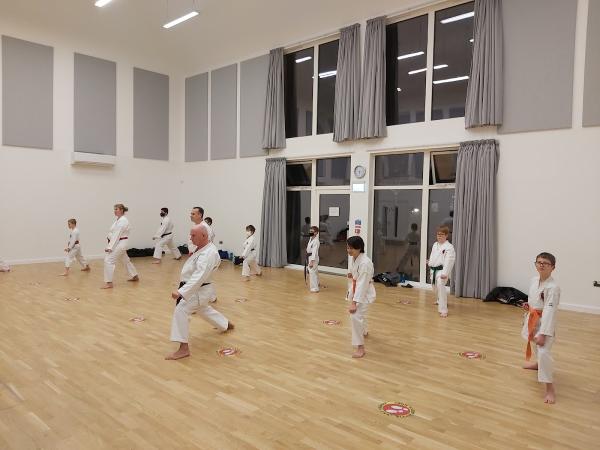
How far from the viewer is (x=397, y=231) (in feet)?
30.0

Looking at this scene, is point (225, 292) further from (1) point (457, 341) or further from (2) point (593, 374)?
(2) point (593, 374)

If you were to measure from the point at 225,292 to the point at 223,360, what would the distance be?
3453 mm

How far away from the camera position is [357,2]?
8.85m

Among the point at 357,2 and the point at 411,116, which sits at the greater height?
the point at 357,2

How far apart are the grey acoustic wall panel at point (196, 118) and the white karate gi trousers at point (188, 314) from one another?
28.8 ft

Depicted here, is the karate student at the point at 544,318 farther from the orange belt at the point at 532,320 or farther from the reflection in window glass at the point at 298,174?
the reflection in window glass at the point at 298,174

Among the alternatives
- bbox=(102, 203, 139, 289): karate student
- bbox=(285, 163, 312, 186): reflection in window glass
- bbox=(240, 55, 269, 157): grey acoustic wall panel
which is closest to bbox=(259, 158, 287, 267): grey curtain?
bbox=(285, 163, 312, 186): reflection in window glass

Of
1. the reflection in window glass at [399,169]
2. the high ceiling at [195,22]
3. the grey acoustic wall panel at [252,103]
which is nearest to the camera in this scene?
the reflection in window glass at [399,169]

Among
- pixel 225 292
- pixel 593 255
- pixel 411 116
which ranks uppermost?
pixel 411 116

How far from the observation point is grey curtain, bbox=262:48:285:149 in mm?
10672

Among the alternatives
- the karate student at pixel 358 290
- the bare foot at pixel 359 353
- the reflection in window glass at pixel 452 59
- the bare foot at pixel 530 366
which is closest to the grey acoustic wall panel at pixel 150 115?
the reflection in window glass at pixel 452 59

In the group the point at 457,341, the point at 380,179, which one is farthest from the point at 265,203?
the point at 457,341

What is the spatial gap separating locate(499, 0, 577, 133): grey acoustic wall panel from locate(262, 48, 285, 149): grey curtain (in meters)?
5.18

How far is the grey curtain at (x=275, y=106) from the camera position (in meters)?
10.7
